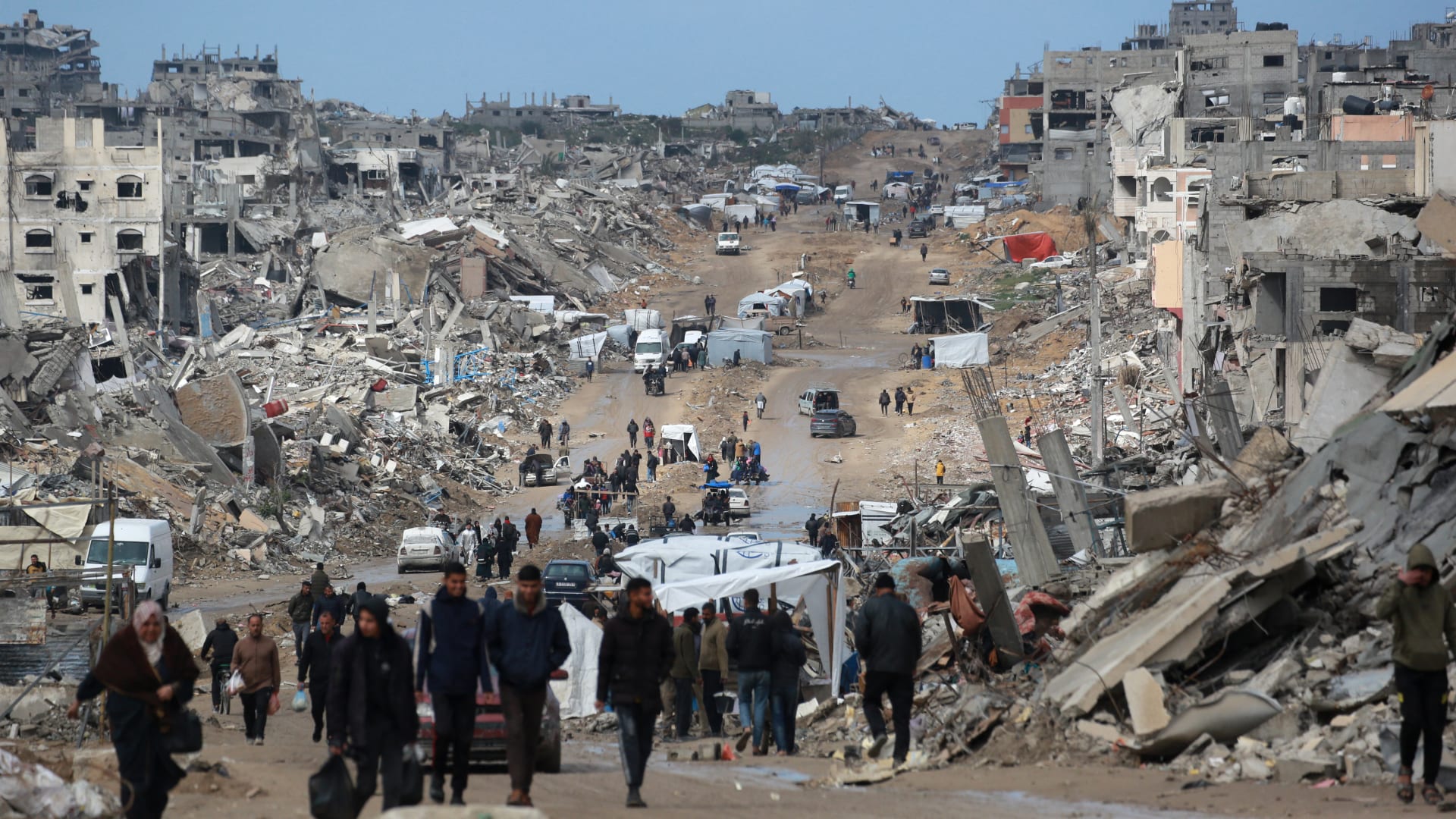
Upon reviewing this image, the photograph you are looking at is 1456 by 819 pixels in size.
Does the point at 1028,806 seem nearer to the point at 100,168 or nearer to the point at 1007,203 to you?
the point at 100,168

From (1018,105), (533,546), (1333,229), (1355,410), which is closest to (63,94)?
(1018,105)

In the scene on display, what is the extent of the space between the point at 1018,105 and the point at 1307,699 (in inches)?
4018

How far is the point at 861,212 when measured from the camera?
98.4m

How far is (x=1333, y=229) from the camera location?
27297 mm

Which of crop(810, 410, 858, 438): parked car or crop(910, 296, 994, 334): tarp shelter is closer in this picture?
crop(810, 410, 858, 438): parked car

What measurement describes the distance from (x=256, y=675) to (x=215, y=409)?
26215mm

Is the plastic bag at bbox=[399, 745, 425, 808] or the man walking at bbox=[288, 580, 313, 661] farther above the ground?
the plastic bag at bbox=[399, 745, 425, 808]

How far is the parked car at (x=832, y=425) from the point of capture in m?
47.7

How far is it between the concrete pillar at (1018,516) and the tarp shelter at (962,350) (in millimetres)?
40114

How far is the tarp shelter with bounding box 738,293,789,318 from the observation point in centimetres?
6819

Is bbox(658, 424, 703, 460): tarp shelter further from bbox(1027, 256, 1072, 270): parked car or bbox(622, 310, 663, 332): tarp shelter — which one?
bbox(1027, 256, 1072, 270): parked car

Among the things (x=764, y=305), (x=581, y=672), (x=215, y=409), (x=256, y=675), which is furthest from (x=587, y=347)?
(x=256, y=675)

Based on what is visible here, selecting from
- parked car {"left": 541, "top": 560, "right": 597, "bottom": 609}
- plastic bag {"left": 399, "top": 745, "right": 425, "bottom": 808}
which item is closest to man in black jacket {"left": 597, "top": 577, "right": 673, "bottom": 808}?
plastic bag {"left": 399, "top": 745, "right": 425, "bottom": 808}

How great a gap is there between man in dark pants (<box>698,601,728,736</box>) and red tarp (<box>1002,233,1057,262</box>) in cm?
6453
